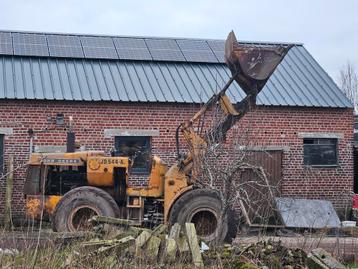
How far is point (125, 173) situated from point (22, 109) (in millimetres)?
5509

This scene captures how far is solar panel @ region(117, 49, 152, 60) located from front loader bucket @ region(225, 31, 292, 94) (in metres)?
7.69

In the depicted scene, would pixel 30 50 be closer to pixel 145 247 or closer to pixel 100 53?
pixel 100 53

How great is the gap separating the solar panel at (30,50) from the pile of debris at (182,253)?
1056 centimetres

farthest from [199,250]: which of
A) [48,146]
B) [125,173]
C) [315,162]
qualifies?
[315,162]

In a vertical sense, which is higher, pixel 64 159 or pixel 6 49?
pixel 6 49

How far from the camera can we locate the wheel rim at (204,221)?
12.1m

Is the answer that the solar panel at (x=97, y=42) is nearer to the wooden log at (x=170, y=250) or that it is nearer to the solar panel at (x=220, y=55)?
the solar panel at (x=220, y=55)

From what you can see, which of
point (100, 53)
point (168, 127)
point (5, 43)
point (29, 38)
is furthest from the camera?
point (29, 38)

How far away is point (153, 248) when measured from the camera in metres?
8.46

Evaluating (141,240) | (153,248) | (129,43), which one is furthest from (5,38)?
(153,248)

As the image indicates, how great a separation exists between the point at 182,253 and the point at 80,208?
4.24 m

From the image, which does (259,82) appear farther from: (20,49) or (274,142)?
(20,49)

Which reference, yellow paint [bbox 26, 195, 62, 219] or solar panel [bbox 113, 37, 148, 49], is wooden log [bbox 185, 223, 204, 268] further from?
solar panel [bbox 113, 37, 148, 49]

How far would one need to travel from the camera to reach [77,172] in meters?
13.4
